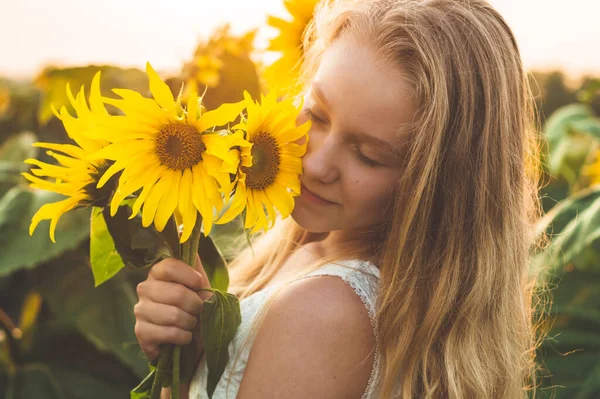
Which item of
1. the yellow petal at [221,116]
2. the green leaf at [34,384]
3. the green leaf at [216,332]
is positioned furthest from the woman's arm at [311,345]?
the green leaf at [34,384]

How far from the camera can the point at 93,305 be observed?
2117 millimetres

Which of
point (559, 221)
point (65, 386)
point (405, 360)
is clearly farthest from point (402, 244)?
point (65, 386)

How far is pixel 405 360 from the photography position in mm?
1144

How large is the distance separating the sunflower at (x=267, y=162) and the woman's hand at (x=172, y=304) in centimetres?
11

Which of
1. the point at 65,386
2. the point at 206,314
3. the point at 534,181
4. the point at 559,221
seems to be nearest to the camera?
the point at 206,314

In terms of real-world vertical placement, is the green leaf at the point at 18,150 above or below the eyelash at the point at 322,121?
below

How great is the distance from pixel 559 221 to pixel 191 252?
133 cm

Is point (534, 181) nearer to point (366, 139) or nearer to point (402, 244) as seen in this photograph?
point (402, 244)

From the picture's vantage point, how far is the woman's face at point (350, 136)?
41.1 inches

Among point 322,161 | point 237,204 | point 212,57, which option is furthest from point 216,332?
point 212,57

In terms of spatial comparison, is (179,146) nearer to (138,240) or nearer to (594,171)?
(138,240)

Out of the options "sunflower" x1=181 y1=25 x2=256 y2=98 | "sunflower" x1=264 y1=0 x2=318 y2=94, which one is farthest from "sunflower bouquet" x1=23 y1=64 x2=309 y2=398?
"sunflower" x1=181 y1=25 x2=256 y2=98

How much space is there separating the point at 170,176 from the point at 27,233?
1.30 m

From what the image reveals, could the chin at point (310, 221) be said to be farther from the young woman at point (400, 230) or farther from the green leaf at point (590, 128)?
the green leaf at point (590, 128)
